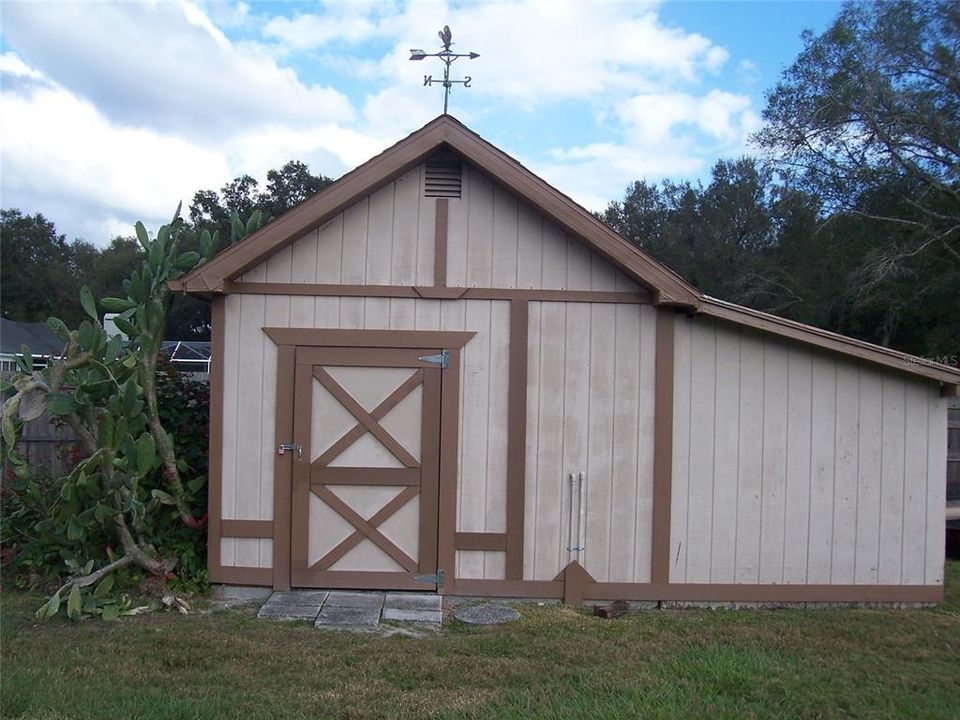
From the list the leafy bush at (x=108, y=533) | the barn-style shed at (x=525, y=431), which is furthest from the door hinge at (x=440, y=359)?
the leafy bush at (x=108, y=533)

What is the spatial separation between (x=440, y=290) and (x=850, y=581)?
4.04m

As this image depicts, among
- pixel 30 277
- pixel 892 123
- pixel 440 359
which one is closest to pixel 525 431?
pixel 440 359

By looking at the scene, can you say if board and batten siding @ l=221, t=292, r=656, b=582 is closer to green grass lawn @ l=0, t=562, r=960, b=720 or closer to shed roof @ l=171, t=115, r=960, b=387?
shed roof @ l=171, t=115, r=960, b=387

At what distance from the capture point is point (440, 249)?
699 cm

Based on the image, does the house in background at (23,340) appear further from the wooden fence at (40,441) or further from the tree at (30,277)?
the wooden fence at (40,441)

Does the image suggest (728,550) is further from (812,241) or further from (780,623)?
(812,241)

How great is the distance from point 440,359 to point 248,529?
203cm

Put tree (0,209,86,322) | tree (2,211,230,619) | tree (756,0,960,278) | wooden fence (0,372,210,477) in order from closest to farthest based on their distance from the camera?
1. tree (2,211,230,619)
2. wooden fence (0,372,210,477)
3. tree (756,0,960,278)
4. tree (0,209,86,322)

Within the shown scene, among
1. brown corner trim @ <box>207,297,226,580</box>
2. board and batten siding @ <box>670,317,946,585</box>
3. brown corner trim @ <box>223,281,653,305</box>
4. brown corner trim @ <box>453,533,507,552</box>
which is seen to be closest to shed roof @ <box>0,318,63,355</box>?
brown corner trim @ <box>207,297,226,580</box>

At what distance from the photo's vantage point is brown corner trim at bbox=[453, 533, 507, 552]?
697 cm

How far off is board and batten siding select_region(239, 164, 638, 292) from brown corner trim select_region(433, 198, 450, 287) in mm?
31

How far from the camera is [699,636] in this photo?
605 cm

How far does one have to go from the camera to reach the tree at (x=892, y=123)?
23.5 metres

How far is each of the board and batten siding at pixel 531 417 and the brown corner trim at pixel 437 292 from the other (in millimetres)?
50
